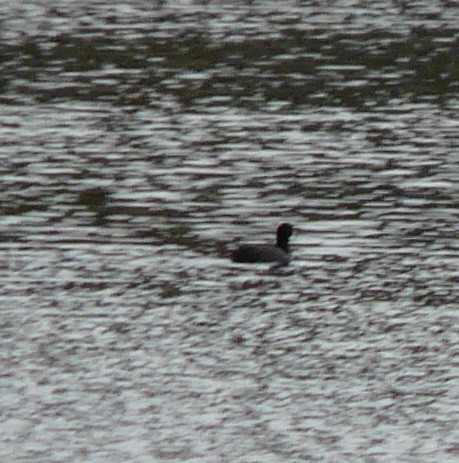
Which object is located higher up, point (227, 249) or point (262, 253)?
point (262, 253)

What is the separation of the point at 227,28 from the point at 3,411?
29489 millimetres

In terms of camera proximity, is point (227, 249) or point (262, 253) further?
point (227, 249)

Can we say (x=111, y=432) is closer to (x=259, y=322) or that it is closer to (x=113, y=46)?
(x=259, y=322)

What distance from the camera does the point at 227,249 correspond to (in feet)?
71.4

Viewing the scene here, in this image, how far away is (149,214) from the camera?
938 inches

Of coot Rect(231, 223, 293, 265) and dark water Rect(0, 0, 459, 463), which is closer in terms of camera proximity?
dark water Rect(0, 0, 459, 463)

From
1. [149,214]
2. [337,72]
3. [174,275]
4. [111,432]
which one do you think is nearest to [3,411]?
[111,432]

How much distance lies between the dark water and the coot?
184mm

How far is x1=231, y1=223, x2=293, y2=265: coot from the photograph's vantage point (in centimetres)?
2089

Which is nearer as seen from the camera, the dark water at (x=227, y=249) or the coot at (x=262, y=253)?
the dark water at (x=227, y=249)

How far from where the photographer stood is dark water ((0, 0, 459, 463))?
585 inches

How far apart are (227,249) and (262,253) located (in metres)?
0.86

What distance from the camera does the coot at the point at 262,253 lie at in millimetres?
20891

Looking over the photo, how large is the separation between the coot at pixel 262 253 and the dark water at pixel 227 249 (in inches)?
7.2
